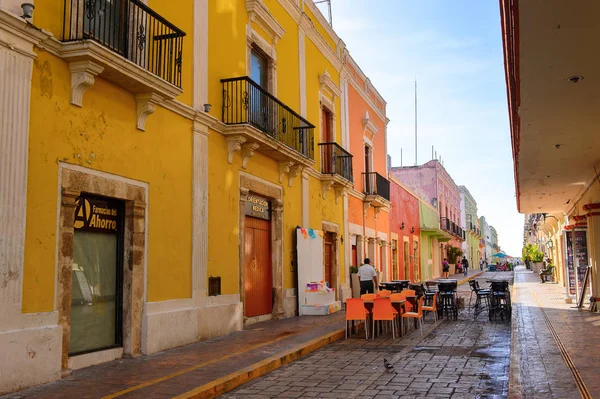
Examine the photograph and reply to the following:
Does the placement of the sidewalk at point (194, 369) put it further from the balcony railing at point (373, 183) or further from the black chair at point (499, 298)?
the balcony railing at point (373, 183)

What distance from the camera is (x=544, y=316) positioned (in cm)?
1398

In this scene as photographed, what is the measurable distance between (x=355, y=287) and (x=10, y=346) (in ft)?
47.3

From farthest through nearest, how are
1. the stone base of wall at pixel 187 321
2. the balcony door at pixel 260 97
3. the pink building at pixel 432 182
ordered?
the pink building at pixel 432 182, the balcony door at pixel 260 97, the stone base of wall at pixel 187 321

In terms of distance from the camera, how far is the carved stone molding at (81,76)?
289 inches

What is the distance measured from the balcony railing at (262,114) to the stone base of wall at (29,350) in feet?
18.8

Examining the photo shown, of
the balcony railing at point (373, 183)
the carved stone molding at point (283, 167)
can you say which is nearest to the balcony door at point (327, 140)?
the carved stone molding at point (283, 167)

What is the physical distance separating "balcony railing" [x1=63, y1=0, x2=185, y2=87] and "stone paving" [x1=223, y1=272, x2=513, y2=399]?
4865 millimetres

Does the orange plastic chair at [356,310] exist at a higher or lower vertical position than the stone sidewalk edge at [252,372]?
higher

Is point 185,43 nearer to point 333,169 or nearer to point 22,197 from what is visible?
point 22,197

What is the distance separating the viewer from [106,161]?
26.6ft

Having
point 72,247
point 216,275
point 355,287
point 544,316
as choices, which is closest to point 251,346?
point 216,275

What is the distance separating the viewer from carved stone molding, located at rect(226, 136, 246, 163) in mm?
11523

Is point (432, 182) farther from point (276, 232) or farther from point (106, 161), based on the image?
point (106, 161)

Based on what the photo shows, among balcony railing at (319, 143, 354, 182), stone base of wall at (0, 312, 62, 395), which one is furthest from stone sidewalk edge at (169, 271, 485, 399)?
balcony railing at (319, 143, 354, 182)
